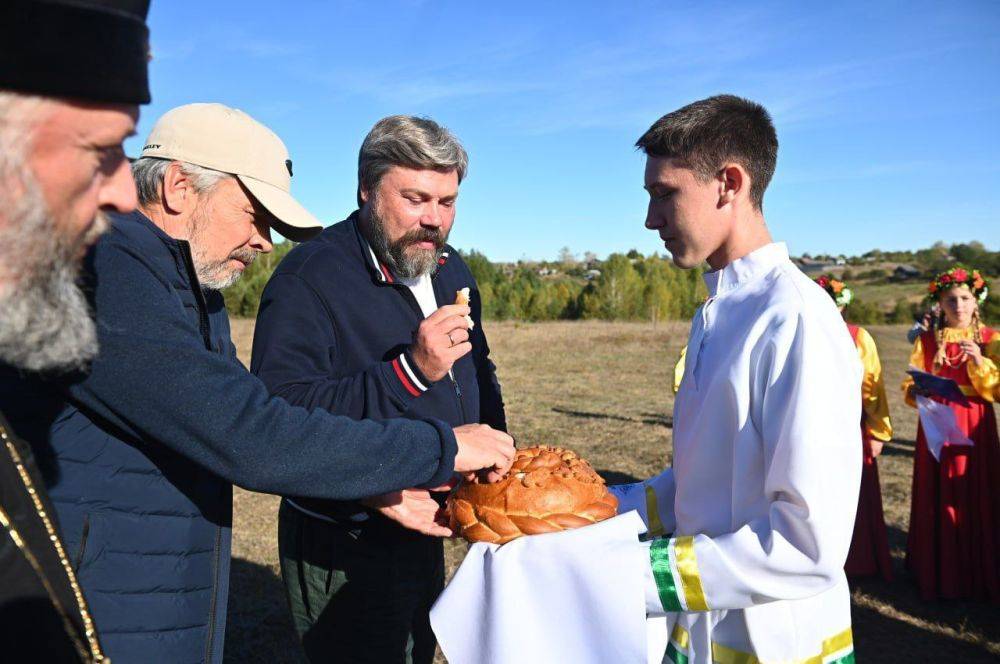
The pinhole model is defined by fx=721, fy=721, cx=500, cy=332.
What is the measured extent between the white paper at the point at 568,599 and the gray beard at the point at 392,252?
1.40 m

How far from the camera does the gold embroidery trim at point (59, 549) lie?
110 cm

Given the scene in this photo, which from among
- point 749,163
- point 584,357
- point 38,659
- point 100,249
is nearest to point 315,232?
point 100,249

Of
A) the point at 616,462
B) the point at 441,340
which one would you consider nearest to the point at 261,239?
the point at 441,340

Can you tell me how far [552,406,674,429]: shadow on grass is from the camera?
12.3m

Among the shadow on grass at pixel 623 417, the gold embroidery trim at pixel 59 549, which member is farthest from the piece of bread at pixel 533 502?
the shadow on grass at pixel 623 417

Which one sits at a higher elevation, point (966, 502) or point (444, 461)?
point (444, 461)

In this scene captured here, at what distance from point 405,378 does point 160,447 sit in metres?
0.94

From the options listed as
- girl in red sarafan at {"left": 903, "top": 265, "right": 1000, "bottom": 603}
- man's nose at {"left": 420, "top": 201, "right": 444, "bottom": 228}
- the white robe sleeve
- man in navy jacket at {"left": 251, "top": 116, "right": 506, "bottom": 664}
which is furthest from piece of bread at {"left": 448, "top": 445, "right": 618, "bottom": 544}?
girl in red sarafan at {"left": 903, "top": 265, "right": 1000, "bottom": 603}

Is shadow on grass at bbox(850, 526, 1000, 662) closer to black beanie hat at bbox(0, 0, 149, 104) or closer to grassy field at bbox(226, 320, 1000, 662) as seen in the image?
grassy field at bbox(226, 320, 1000, 662)

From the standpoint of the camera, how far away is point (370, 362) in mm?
2752

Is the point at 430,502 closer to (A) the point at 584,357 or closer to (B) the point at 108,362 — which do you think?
(B) the point at 108,362

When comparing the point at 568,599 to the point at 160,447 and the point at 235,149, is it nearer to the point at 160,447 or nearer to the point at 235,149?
the point at 160,447

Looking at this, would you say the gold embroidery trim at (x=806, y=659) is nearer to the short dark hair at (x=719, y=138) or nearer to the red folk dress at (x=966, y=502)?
the short dark hair at (x=719, y=138)

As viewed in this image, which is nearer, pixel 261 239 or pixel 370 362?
pixel 261 239
